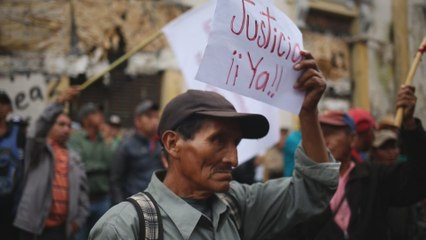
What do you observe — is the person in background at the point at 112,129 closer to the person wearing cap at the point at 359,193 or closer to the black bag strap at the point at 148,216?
the person wearing cap at the point at 359,193

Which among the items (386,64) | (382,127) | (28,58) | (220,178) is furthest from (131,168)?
(386,64)

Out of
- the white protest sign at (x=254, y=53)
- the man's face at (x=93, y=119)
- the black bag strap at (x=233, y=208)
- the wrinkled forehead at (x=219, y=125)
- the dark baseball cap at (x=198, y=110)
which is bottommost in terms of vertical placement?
the man's face at (x=93, y=119)

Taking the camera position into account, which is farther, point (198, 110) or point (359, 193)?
point (359, 193)

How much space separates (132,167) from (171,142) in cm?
349

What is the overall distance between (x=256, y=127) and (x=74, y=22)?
258 inches

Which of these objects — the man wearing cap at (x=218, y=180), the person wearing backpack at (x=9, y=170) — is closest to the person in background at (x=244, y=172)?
the person wearing backpack at (x=9, y=170)

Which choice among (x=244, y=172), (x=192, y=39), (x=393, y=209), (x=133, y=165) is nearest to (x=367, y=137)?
(x=393, y=209)

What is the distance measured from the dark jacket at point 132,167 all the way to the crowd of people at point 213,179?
0.01 metres

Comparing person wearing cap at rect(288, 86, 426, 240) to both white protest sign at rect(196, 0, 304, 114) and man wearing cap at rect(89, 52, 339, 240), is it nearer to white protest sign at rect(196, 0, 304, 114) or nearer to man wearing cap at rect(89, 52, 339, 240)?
man wearing cap at rect(89, 52, 339, 240)

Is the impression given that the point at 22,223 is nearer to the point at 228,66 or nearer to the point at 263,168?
the point at 228,66

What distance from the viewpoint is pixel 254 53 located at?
2.04 m

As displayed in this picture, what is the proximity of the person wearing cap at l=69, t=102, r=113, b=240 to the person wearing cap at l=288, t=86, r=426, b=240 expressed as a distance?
316cm

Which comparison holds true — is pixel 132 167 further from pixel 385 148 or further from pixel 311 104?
pixel 311 104

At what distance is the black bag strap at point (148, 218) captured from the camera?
173 centimetres
